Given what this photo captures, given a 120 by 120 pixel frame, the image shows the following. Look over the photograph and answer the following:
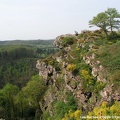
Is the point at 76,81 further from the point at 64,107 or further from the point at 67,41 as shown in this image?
the point at 67,41

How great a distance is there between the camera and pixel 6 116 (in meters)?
62.6

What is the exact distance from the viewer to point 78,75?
51.3 m

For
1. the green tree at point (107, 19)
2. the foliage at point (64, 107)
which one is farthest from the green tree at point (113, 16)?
the foliage at point (64, 107)

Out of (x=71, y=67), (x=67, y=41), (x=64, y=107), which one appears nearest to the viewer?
(x=64, y=107)

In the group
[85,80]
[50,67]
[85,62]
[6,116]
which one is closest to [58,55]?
[50,67]

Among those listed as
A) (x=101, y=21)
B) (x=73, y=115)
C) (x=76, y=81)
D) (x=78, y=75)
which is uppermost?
(x=101, y=21)

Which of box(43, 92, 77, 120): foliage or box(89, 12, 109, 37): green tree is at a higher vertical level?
box(89, 12, 109, 37): green tree

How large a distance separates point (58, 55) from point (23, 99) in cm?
1536

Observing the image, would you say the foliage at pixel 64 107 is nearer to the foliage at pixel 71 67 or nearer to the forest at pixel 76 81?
the forest at pixel 76 81

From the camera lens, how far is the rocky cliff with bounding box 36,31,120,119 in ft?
145

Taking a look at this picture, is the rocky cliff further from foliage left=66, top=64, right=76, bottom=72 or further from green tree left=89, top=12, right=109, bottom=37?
green tree left=89, top=12, right=109, bottom=37

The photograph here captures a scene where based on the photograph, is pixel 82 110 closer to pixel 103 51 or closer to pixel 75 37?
pixel 103 51

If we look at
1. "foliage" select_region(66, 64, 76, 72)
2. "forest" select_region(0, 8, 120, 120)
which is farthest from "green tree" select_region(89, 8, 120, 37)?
"foliage" select_region(66, 64, 76, 72)

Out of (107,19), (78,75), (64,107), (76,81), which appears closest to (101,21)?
(107,19)
